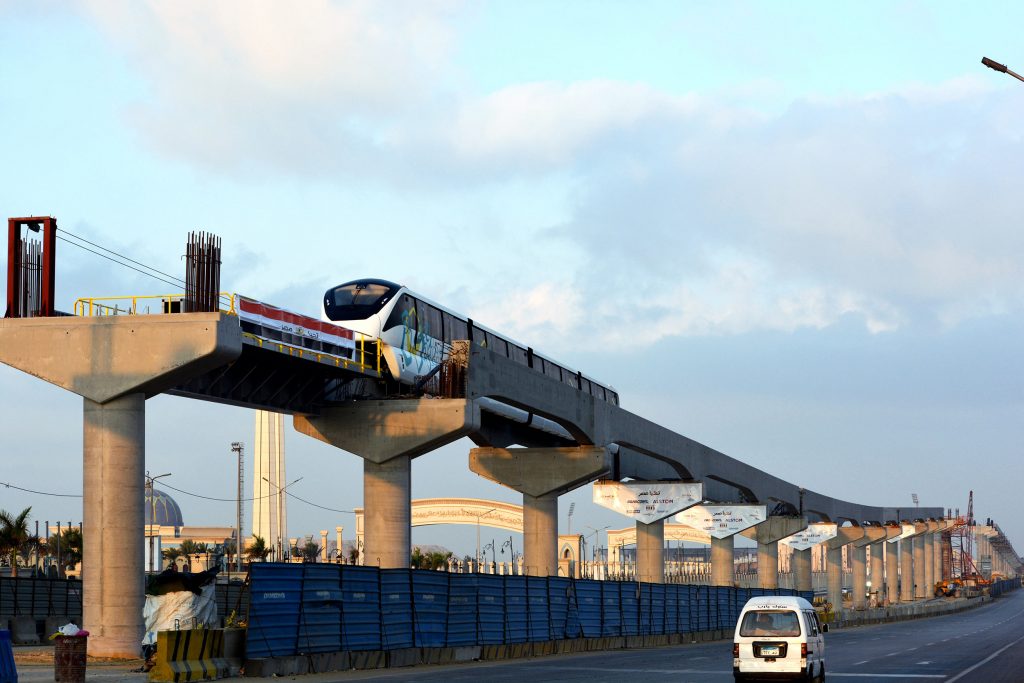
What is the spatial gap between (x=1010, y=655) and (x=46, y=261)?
3130 cm

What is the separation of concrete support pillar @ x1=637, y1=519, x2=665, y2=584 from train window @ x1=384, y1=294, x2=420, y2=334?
117 feet

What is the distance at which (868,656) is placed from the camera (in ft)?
136

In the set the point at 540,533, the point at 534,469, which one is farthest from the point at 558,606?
the point at 540,533

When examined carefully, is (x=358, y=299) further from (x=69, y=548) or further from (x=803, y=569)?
(x=803, y=569)

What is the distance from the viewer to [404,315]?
45375mm

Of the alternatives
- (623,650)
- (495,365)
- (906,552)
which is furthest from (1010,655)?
(906,552)

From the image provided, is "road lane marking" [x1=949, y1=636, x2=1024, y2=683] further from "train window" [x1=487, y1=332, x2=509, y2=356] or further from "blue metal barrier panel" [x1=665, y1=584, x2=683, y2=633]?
"train window" [x1=487, y1=332, x2=509, y2=356]

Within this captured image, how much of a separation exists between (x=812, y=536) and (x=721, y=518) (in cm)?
2969

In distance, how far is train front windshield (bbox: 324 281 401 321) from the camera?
44.3 m

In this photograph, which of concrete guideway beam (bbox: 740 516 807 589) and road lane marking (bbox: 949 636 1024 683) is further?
concrete guideway beam (bbox: 740 516 807 589)

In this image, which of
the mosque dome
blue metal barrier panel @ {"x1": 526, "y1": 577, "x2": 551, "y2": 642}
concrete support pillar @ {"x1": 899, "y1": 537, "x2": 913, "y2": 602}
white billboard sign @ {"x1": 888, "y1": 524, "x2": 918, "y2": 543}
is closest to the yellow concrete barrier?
blue metal barrier panel @ {"x1": 526, "y1": 577, "x2": 551, "y2": 642}

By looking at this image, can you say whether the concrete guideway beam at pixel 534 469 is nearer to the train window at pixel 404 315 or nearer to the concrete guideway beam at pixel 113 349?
the train window at pixel 404 315

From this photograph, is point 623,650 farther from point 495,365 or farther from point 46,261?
point 46,261

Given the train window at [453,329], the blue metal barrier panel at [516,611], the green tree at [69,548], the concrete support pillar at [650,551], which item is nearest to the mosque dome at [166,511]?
the green tree at [69,548]
